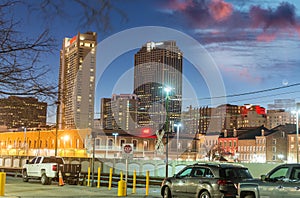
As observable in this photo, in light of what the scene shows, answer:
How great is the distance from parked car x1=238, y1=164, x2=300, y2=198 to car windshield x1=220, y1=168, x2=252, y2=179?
1.59 meters

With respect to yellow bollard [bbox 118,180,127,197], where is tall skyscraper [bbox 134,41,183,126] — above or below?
above

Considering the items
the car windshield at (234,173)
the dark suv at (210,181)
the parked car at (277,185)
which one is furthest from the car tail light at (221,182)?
the parked car at (277,185)

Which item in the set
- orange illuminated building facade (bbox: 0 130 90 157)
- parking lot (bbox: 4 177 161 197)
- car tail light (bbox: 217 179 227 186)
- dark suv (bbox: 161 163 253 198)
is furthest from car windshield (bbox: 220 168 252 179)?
orange illuminated building facade (bbox: 0 130 90 157)

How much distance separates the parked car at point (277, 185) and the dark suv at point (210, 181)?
1181mm

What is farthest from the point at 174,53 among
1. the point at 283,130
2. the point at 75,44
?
the point at 283,130

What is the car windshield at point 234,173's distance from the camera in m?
19.6

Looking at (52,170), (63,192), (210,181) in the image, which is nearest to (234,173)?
(210,181)

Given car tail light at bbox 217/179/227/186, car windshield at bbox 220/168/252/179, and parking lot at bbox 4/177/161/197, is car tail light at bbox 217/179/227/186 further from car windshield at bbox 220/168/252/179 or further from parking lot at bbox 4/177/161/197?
parking lot at bbox 4/177/161/197

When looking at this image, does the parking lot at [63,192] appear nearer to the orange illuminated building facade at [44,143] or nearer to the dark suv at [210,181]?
the dark suv at [210,181]

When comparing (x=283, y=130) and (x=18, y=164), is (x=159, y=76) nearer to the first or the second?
(x=18, y=164)

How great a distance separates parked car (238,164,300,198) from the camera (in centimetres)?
1575

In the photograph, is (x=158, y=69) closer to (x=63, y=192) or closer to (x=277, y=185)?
(x=63, y=192)

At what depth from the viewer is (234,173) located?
19906mm

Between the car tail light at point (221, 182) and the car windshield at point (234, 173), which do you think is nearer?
the car tail light at point (221, 182)
